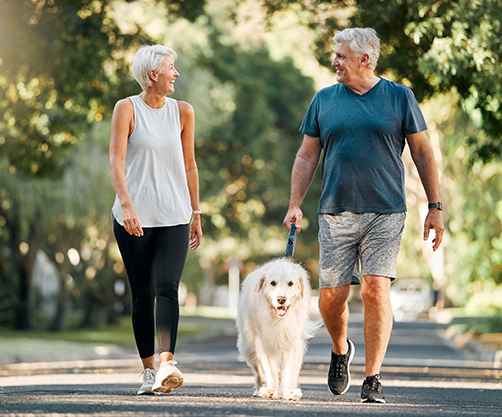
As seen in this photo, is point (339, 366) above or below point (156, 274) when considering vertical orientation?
below

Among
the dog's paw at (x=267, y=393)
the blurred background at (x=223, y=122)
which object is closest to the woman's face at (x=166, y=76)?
the dog's paw at (x=267, y=393)

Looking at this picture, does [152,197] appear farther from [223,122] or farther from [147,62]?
[223,122]

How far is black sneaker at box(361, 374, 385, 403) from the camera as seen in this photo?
22.0 ft

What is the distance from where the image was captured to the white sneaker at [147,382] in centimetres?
682

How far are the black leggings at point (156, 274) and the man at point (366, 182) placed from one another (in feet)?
2.81

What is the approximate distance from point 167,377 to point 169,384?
98 millimetres

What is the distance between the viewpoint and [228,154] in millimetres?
34312

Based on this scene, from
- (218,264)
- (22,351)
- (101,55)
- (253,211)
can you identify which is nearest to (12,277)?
(253,211)

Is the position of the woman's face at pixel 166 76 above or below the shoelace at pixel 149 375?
above

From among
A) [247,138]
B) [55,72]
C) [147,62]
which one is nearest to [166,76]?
[147,62]

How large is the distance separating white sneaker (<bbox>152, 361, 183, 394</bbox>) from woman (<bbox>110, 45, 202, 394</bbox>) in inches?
2.0

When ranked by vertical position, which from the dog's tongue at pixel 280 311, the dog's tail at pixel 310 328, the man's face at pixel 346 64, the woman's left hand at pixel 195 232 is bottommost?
the dog's tail at pixel 310 328

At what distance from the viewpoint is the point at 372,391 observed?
6.75 m

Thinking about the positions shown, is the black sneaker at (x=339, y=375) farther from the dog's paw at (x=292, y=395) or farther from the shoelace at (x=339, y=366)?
the dog's paw at (x=292, y=395)
